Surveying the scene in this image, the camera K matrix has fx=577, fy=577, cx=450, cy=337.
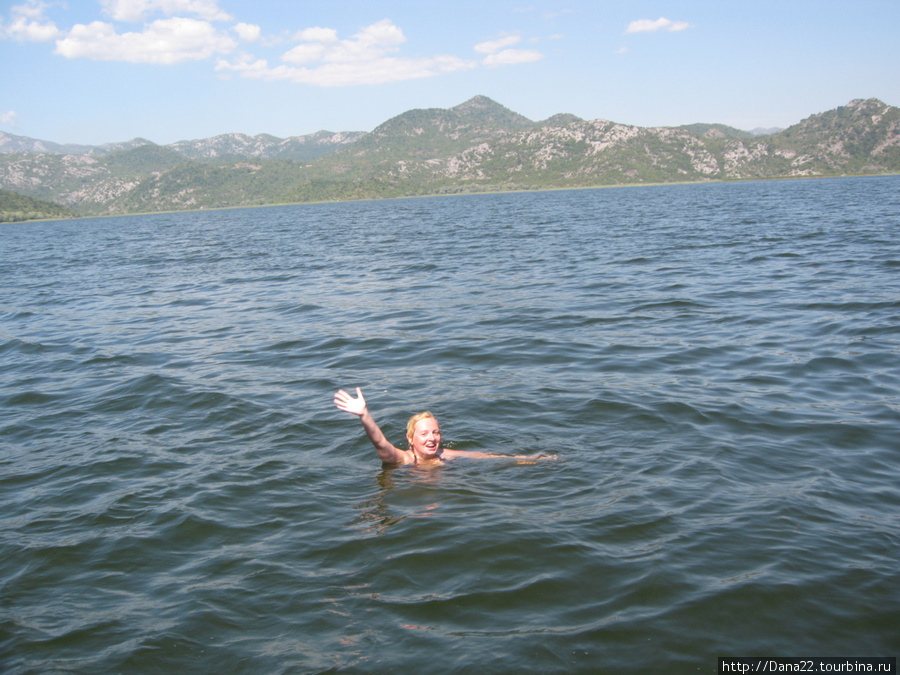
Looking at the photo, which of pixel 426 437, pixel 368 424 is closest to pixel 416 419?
pixel 426 437

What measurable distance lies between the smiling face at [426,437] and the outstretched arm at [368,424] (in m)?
0.30

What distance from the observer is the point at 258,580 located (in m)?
5.48

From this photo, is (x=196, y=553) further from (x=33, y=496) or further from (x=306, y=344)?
(x=306, y=344)

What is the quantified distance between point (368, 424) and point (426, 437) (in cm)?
107

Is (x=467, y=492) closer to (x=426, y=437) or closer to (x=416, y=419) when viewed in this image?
(x=426, y=437)

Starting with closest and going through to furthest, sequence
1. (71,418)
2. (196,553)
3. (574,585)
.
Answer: (574,585), (196,553), (71,418)

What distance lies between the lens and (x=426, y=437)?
25.6 feet

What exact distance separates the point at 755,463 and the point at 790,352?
5.47m

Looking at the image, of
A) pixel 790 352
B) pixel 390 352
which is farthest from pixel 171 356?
pixel 790 352

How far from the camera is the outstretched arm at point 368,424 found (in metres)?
6.76

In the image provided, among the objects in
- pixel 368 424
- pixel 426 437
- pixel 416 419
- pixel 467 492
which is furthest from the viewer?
pixel 416 419

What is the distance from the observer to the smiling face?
7805 mm

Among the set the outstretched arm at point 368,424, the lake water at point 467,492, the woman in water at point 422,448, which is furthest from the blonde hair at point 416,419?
the lake water at point 467,492

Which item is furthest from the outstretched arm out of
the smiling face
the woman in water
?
the smiling face
